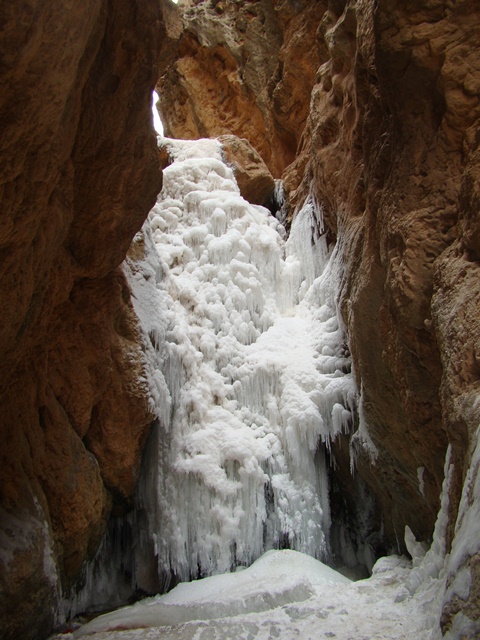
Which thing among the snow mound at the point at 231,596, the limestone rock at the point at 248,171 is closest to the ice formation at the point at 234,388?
the snow mound at the point at 231,596

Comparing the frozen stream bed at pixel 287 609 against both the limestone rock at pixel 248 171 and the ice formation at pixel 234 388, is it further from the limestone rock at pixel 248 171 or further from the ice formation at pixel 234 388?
the limestone rock at pixel 248 171

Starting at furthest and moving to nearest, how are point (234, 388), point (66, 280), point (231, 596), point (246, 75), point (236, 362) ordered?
point (246, 75) < point (236, 362) < point (234, 388) < point (66, 280) < point (231, 596)

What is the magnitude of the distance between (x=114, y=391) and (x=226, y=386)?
1.63 meters

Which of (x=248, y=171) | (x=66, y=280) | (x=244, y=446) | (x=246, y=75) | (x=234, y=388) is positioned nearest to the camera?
(x=66, y=280)

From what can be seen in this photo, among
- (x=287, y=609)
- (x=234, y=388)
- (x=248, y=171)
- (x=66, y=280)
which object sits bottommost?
(x=287, y=609)

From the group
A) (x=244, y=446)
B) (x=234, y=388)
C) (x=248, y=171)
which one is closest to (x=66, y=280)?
(x=244, y=446)

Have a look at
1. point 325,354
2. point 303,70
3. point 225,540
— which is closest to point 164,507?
point 225,540

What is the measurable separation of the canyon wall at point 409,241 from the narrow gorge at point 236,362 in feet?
0.06

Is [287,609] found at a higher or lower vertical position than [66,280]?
lower

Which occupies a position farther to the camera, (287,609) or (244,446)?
(244,446)

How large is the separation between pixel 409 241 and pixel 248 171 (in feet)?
22.2

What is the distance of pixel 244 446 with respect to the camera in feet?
19.2

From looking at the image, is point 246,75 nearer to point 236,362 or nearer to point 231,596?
point 236,362

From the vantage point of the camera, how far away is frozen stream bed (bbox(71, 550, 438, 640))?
317 centimetres
